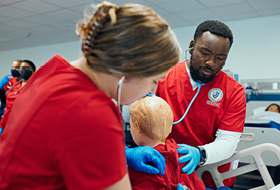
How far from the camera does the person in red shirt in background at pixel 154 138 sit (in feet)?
3.66

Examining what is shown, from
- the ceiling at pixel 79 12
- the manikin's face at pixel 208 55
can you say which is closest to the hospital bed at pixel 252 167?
the manikin's face at pixel 208 55

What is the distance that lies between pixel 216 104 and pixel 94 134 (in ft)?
3.61

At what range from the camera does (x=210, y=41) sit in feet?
4.58

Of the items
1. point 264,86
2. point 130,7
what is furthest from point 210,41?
point 264,86

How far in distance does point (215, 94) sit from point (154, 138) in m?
0.55

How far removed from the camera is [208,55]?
142cm

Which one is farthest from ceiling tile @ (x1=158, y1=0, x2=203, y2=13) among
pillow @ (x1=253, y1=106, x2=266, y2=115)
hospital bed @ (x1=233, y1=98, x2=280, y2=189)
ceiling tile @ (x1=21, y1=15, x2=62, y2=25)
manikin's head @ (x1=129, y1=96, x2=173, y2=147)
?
manikin's head @ (x1=129, y1=96, x2=173, y2=147)

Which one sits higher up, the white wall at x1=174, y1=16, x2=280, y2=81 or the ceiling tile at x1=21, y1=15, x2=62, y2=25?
the ceiling tile at x1=21, y1=15, x2=62, y2=25

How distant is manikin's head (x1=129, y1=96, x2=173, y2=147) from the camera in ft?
3.82

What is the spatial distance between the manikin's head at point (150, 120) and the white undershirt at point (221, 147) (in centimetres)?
32

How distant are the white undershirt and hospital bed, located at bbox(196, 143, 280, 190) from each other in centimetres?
10

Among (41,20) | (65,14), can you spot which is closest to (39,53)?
(41,20)

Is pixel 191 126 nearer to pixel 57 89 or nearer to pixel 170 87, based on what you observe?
pixel 170 87

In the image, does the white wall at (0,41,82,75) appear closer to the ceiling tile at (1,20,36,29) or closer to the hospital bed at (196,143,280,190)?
the ceiling tile at (1,20,36,29)
